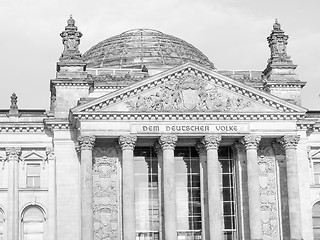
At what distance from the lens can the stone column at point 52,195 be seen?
56.6m

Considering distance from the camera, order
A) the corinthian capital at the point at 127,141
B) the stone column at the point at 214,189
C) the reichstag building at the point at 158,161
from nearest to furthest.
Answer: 1. the stone column at the point at 214,189
2. the corinthian capital at the point at 127,141
3. the reichstag building at the point at 158,161

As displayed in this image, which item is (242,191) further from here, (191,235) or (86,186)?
(86,186)

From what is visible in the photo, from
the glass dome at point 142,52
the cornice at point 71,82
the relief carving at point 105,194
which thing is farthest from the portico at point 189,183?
the glass dome at point 142,52

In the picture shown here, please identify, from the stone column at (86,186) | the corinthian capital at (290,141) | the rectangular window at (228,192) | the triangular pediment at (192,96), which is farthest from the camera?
the rectangular window at (228,192)

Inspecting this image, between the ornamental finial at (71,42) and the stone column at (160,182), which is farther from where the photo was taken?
the ornamental finial at (71,42)

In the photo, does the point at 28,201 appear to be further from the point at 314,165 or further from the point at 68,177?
the point at 314,165

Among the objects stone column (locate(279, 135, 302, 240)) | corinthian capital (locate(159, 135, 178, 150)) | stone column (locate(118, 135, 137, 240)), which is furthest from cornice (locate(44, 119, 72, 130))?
stone column (locate(279, 135, 302, 240))

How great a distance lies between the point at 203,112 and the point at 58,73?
1235 cm

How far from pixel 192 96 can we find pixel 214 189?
23.8 feet

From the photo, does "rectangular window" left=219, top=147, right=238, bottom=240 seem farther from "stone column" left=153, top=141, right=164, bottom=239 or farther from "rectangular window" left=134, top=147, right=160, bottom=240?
"rectangular window" left=134, top=147, right=160, bottom=240

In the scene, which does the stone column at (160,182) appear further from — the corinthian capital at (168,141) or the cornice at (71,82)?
the cornice at (71,82)

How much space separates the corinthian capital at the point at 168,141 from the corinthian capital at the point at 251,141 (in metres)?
5.33

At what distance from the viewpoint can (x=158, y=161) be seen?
57562 mm

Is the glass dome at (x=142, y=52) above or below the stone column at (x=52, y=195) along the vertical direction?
above
